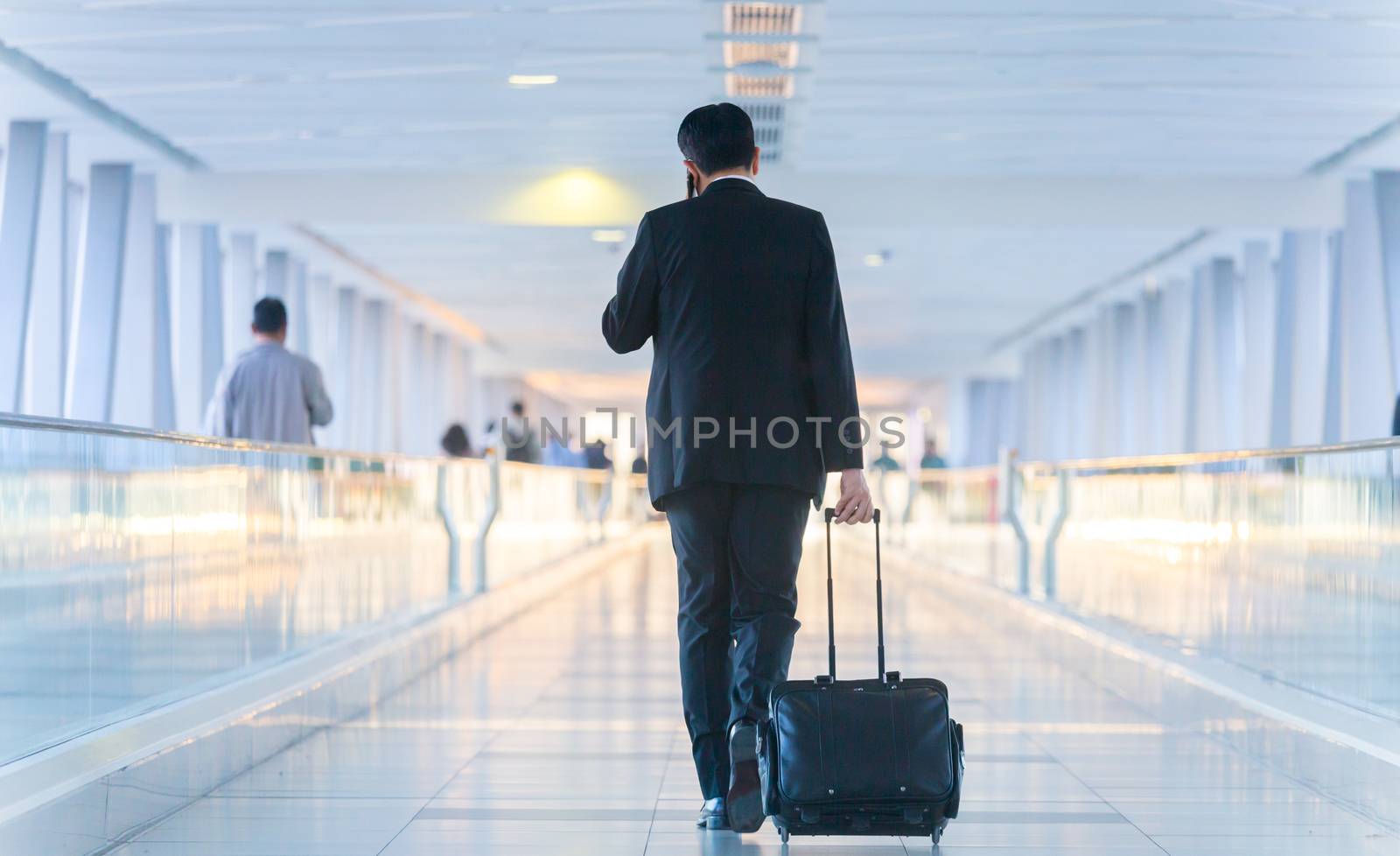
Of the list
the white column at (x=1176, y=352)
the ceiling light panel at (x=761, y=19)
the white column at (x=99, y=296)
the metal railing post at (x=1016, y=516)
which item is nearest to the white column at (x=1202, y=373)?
the white column at (x=1176, y=352)

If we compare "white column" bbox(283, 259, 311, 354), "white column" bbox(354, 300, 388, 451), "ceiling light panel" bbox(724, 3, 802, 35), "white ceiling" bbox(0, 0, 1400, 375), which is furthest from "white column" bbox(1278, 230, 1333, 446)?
"white column" bbox(354, 300, 388, 451)

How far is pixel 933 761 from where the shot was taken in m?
3.13

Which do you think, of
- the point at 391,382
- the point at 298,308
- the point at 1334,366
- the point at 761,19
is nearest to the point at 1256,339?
the point at 1334,366

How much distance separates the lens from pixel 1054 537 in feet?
31.8

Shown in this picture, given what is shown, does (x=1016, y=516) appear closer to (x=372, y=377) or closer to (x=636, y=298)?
(x=636, y=298)

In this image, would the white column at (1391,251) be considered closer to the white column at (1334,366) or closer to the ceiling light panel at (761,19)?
the white column at (1334,366)

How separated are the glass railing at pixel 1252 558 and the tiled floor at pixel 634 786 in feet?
1.30

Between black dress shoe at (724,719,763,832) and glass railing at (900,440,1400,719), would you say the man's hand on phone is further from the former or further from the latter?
glass railing at (900,440,1400,719)

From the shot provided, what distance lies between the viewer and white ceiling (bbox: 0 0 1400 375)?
10500mm

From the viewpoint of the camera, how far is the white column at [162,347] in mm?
15500

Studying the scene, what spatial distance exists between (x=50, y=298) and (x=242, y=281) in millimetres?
5298

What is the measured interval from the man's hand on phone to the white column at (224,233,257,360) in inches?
646

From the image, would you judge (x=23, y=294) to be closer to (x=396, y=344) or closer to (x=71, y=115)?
(x=71, y=115)

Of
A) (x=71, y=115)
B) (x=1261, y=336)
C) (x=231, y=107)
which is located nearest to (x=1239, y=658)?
(x=231, y=107)
